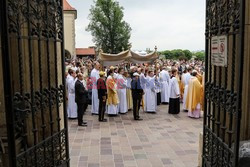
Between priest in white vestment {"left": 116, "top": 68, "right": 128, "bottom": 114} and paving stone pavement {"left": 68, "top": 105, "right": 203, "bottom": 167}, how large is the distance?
595mm

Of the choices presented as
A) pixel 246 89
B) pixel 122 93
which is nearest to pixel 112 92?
pixel 122 93

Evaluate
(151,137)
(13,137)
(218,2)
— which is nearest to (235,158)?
(218,2)

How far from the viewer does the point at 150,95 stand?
11102 millimetres

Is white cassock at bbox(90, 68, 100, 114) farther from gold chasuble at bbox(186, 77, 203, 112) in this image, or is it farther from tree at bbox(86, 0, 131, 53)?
tree at bbox(86, 0, 131, 53)

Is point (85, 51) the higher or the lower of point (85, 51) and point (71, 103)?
the higher

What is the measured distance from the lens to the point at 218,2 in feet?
11.0

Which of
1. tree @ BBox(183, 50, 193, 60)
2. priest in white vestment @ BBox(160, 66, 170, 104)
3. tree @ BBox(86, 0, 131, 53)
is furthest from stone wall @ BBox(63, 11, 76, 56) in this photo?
priest in white vestment @ BBox(160, 66, 170, 104)

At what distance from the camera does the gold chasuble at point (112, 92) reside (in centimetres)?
1003

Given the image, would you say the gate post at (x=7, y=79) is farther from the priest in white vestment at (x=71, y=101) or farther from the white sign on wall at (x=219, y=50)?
the priest in white vestment at (x=71, y=101)

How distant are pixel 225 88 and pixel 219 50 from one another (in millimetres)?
505

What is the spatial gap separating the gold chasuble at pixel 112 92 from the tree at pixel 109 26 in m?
34.4

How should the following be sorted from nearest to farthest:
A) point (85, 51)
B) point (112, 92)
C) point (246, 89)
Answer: point (246, 89), point (112, 92), point (85, 51)

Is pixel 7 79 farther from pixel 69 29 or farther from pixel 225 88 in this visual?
pixel 69 29

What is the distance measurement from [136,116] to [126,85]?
1487 mm
